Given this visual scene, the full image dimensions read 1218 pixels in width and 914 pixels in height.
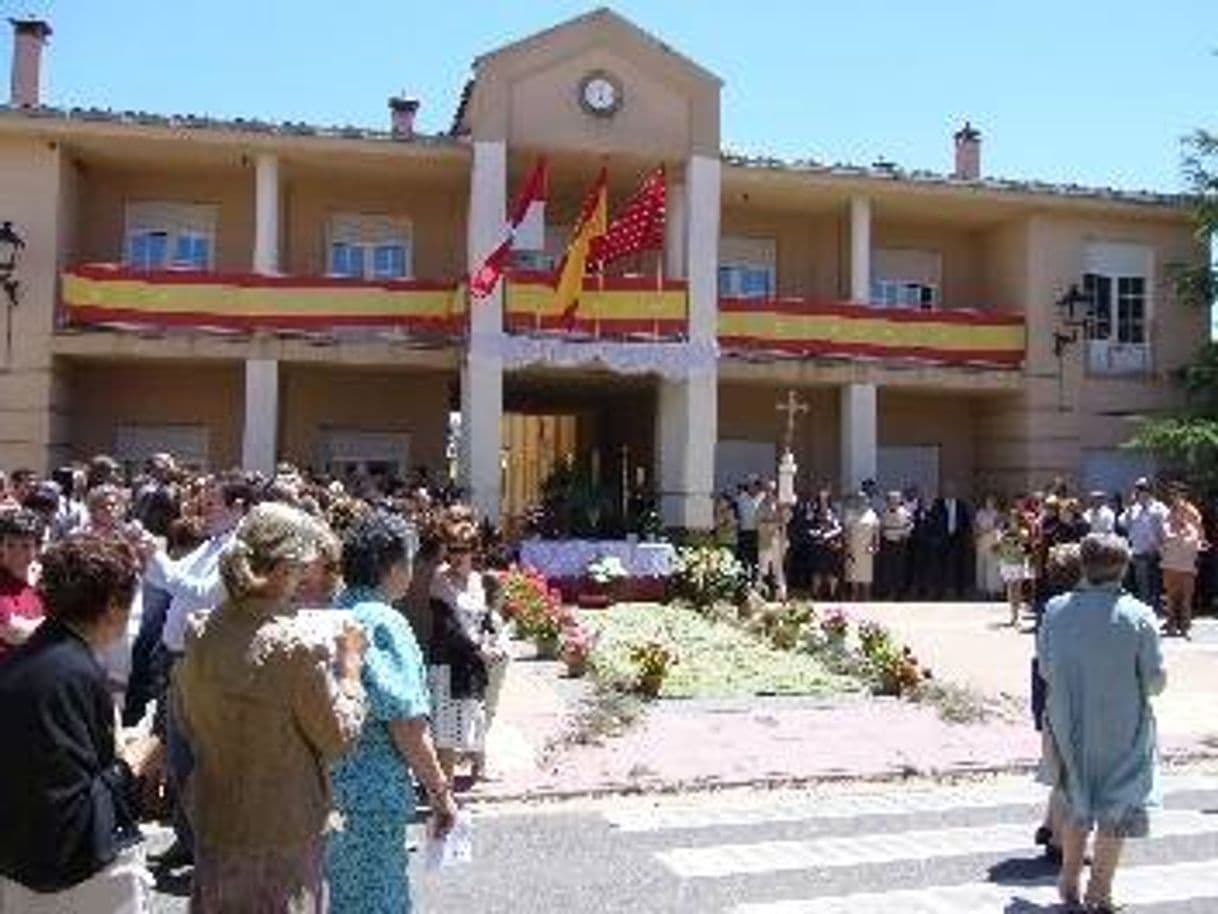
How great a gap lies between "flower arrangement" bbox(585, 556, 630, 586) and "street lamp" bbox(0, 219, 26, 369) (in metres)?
8.56

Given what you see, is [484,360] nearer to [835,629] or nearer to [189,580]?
[835,629]

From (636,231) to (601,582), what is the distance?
15.2 feet

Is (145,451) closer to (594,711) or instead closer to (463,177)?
(463,177)

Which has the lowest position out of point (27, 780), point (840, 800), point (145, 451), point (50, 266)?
point (840, 800)

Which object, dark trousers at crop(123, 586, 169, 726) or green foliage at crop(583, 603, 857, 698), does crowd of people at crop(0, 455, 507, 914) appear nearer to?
dark trousers at crop(123, 586, 169, 726)

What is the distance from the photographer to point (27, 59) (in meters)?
24.1

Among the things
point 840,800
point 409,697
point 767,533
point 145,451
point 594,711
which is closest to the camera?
point 409,697

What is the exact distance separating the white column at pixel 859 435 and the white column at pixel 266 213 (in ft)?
29.3

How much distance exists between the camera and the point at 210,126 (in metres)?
22.2

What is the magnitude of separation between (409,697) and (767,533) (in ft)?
56.4

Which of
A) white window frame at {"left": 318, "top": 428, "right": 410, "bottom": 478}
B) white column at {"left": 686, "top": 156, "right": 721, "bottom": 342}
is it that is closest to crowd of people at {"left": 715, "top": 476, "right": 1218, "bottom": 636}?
white column at {"left": 686, "top": 156, "right": 721, "bottom": 342}

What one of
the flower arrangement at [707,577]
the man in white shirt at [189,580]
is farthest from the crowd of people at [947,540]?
the man in white shirt at [189,580]

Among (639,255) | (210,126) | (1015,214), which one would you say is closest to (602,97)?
(639,255)

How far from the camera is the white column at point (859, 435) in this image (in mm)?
24391
